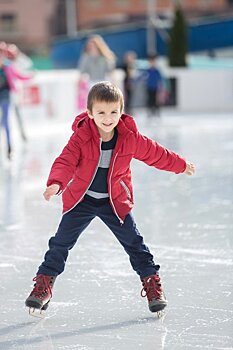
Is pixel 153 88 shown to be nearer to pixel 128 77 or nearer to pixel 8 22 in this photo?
pixel 128 77

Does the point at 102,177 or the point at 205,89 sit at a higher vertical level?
the point at 102,177

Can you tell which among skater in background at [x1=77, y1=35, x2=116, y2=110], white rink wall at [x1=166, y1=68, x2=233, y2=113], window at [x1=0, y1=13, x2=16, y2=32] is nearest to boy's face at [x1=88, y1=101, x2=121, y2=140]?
skater in background at [x1=77, y1=35, x2=116, y2=110]

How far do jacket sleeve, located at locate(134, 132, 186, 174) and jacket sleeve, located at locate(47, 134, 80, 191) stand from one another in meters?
0.25

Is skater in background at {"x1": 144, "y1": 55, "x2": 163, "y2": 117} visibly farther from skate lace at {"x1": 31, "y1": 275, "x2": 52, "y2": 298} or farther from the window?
the window

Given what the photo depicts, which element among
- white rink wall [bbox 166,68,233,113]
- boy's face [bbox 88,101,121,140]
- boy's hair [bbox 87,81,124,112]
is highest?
boy's hair [bbox 87,81,124,112]

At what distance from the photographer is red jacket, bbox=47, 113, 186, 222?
11.0ft

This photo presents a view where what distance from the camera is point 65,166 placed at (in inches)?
131

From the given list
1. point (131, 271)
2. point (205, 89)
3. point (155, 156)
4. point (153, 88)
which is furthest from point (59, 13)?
point (155, 156)

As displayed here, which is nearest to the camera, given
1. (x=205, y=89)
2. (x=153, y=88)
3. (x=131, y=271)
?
(x=131, y=271)

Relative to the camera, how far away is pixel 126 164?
3.43 meters

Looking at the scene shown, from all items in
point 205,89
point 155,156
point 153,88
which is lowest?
point 205,89

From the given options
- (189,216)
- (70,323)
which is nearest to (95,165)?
(70,323)

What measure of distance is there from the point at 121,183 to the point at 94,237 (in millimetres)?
1828

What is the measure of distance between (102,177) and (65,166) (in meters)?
0.17
